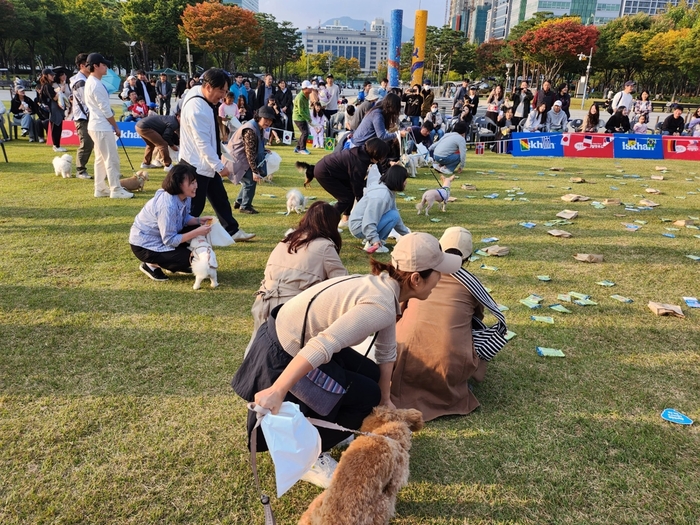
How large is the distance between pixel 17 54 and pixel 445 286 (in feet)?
221

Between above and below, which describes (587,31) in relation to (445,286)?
above

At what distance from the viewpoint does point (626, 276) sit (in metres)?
5.18

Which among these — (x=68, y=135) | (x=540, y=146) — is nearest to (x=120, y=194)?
(x=68, y=135)

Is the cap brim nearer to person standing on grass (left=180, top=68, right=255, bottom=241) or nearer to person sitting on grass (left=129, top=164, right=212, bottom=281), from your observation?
person sitting on grass (left=129, top=164, right=212, bottom=281)

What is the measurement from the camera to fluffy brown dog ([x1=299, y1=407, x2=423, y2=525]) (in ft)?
5.98

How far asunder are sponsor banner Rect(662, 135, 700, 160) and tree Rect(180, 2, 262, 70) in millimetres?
44151

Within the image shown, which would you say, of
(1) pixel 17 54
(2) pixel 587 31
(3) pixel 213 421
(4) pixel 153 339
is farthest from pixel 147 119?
(1) pixel 17 54

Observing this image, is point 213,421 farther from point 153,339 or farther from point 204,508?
point 153,339

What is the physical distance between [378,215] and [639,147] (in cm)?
1163

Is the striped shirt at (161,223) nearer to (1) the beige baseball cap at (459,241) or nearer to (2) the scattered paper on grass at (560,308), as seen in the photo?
(1) the beige baseball cap at (459,241)

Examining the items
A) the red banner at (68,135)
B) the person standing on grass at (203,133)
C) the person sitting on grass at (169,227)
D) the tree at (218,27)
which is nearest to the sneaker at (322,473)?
the person sitting on grass at (169,227)

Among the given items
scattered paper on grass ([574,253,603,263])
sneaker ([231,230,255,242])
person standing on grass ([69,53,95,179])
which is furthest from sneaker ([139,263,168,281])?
scattered paper on grass ([574,253,603,263])

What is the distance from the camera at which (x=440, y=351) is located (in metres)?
2.90

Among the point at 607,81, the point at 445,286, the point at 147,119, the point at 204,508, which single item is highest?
the point at 607,81
